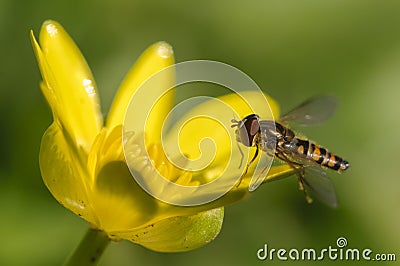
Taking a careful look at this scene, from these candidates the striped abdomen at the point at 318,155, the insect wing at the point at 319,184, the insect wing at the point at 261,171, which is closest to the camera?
the insect wing at the point at 261,171

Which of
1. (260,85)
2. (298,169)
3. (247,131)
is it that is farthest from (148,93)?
(260,85)

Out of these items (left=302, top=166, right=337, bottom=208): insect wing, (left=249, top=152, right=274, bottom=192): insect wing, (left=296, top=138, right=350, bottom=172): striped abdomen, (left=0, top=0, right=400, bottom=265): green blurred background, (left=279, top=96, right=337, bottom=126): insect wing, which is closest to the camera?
(left=249, top=152, right=274, bottom=192): insect wing

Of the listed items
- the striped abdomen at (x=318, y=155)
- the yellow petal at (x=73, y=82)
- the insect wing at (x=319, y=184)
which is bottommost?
the yellow petal at (x=73, y=82)

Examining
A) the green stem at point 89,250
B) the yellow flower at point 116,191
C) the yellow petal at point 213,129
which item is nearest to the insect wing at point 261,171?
the yellow flower at point 116,191

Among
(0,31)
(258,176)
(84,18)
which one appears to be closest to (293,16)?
(84,18)

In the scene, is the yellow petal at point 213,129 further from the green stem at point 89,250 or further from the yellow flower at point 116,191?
the green stem at point 89,250

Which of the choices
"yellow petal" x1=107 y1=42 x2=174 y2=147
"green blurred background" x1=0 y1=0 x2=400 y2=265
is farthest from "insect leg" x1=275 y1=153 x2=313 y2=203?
"green blurred background" x1=0 y1=0 x2=400 y2=265

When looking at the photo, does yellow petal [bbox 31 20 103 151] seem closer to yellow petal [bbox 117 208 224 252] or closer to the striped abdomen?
yellow petal [bbox 117 208 224 252]
